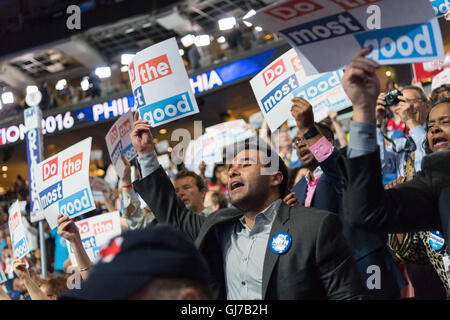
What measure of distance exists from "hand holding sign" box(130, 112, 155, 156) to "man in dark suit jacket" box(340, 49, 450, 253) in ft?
4.42

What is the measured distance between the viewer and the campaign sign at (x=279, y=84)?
3725mm

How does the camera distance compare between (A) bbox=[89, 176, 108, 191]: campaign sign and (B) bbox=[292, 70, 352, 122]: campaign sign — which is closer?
(B) bbox=[292, 70, 352, 122]: campaign sign

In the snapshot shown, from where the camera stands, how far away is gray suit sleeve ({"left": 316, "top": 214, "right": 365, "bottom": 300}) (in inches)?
82.7

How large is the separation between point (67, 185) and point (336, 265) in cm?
234

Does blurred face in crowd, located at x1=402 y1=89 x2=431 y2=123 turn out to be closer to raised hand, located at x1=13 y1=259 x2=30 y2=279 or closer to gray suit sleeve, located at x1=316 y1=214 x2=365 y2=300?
gray suit sleeve, located at x1=316 y1=214 x2=365 y2=300

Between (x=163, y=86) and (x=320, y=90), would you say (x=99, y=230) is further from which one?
(x=320, y=90)

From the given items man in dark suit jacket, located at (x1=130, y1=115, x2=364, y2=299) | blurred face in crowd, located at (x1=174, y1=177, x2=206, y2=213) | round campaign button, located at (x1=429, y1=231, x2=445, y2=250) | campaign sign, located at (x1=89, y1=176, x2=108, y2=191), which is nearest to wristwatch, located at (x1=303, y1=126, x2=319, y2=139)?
man in dark suit jacket, located at (x1=130, y1=115, x2=364, y2=299)

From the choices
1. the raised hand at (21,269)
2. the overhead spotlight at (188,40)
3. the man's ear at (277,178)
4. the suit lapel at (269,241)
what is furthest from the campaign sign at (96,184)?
the overhead spotlight at (188,40)

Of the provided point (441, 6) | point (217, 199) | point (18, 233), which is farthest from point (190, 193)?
point (441, 6)

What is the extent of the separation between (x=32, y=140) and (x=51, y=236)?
2975 mm

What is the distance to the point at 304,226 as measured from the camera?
7.38 feet

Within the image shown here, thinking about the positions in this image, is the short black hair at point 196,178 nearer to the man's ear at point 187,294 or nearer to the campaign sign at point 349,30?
the campaign sign at point 349,30

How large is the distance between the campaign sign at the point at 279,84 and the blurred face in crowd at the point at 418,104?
690mm

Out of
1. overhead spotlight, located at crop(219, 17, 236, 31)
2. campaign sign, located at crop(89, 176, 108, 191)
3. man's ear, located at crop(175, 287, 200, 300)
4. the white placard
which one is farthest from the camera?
overhead spotlight, located at crop(219, 17, 236, 31)
